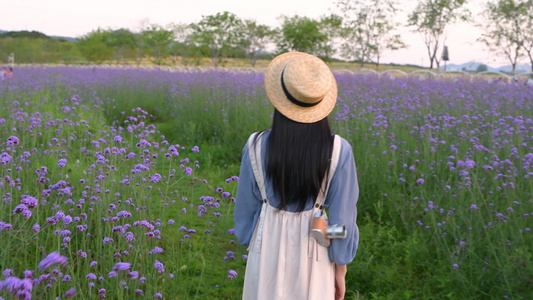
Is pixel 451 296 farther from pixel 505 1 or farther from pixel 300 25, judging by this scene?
pixel 300 25

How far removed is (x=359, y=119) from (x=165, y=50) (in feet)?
116

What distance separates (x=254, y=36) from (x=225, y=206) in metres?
31.8

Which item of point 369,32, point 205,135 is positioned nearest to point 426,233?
point 205,135

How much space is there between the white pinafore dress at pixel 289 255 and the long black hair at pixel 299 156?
5 centimetres

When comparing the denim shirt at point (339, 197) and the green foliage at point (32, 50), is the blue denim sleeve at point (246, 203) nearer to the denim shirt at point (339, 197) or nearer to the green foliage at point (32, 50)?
the denim shirt at point (339, 197)

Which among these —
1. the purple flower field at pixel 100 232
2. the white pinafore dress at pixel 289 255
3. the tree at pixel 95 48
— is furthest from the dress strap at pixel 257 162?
the tree at pixel 95 48

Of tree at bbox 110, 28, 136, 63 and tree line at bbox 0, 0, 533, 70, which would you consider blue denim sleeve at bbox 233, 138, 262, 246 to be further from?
tree at bbox 110, 28, 136, 63

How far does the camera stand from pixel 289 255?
1.99 meters

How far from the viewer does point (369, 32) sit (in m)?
24.0

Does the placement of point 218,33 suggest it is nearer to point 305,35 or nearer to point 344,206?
point 305,35

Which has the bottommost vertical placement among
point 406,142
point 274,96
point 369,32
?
point 406,142

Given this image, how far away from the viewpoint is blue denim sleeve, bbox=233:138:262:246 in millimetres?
2078

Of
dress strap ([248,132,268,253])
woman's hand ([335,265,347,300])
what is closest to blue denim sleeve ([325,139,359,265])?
woman's hand ([335,265,347,300])

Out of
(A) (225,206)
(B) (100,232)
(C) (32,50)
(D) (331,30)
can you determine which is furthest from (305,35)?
(B) (100,232)
